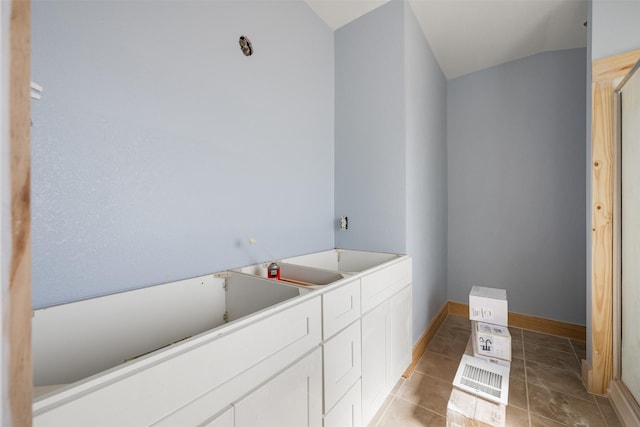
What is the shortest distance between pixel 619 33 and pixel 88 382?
111 inches

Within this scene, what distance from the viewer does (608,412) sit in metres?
1.45

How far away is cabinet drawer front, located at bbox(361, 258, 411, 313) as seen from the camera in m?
1.33

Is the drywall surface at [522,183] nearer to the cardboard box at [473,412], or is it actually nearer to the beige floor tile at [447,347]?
the beige floor tile at [447,347]

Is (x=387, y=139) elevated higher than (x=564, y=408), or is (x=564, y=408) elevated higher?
(x=387, y=139)

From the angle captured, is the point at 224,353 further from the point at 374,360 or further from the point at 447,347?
the point at 447,347

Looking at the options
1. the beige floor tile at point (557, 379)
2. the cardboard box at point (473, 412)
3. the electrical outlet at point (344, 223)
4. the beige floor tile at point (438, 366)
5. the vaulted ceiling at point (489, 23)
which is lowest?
the beige floor tile at point (438, 366)

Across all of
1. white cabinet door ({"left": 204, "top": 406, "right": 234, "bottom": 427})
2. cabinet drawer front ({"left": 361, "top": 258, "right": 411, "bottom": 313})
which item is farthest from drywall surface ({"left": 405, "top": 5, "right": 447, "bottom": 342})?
white cabinet door ({"left": 204, "top": 406, "right": 234, "bottom": 427})

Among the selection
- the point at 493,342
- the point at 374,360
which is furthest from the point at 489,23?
the point at 374,360

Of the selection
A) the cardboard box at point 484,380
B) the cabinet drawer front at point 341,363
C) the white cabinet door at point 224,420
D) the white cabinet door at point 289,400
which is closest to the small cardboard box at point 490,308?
the cardboard box at point 484,380

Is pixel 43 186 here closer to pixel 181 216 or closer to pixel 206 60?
pixel 181 216

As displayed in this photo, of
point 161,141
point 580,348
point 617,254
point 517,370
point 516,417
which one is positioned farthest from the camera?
point 580,348

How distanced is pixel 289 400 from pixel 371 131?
1.71 m

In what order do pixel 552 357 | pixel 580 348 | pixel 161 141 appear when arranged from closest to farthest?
pixel 161 141, pixel 552 357, pixel 580 348

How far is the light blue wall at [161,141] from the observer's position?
84cm
